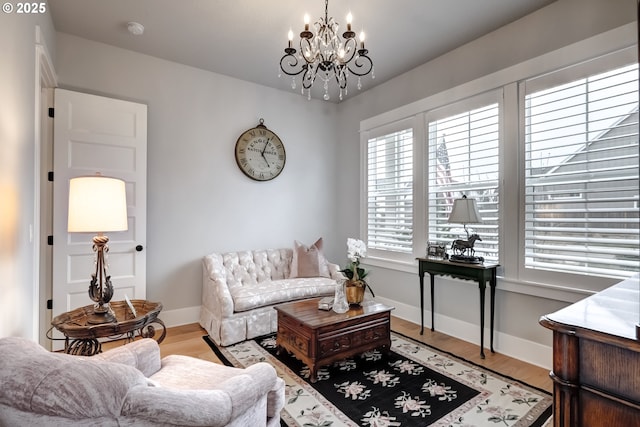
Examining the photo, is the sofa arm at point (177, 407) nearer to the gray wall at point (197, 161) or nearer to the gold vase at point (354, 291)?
the gold vase at point (354, 291)

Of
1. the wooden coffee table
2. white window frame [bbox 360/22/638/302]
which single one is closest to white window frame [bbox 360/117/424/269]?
white window frame [bbox 360/22/638/302]

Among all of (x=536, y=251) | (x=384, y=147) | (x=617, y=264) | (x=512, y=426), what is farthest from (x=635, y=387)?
(x=384, y=147)

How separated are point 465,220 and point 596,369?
2.01 m

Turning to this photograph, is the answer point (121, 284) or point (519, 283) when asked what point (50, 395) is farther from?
point (519, 283)

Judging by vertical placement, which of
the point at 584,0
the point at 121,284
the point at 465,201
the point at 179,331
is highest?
the point at 584,0

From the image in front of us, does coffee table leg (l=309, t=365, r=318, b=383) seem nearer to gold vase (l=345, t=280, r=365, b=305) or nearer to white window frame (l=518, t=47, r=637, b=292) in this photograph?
gold vase (l=345, t=280, r=365, b=305)

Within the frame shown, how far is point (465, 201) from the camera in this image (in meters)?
2.94

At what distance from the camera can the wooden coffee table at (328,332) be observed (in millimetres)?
2428

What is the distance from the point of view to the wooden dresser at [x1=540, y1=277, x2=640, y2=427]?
0.90 meters

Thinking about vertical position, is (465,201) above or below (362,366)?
above

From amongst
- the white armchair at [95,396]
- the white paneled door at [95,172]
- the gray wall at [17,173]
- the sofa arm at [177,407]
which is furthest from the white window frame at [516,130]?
the gray wall at [17,173]

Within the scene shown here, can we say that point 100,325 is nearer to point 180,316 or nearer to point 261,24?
point 180,316

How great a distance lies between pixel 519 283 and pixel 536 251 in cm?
31

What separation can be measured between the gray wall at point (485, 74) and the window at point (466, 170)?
1.06 ft
